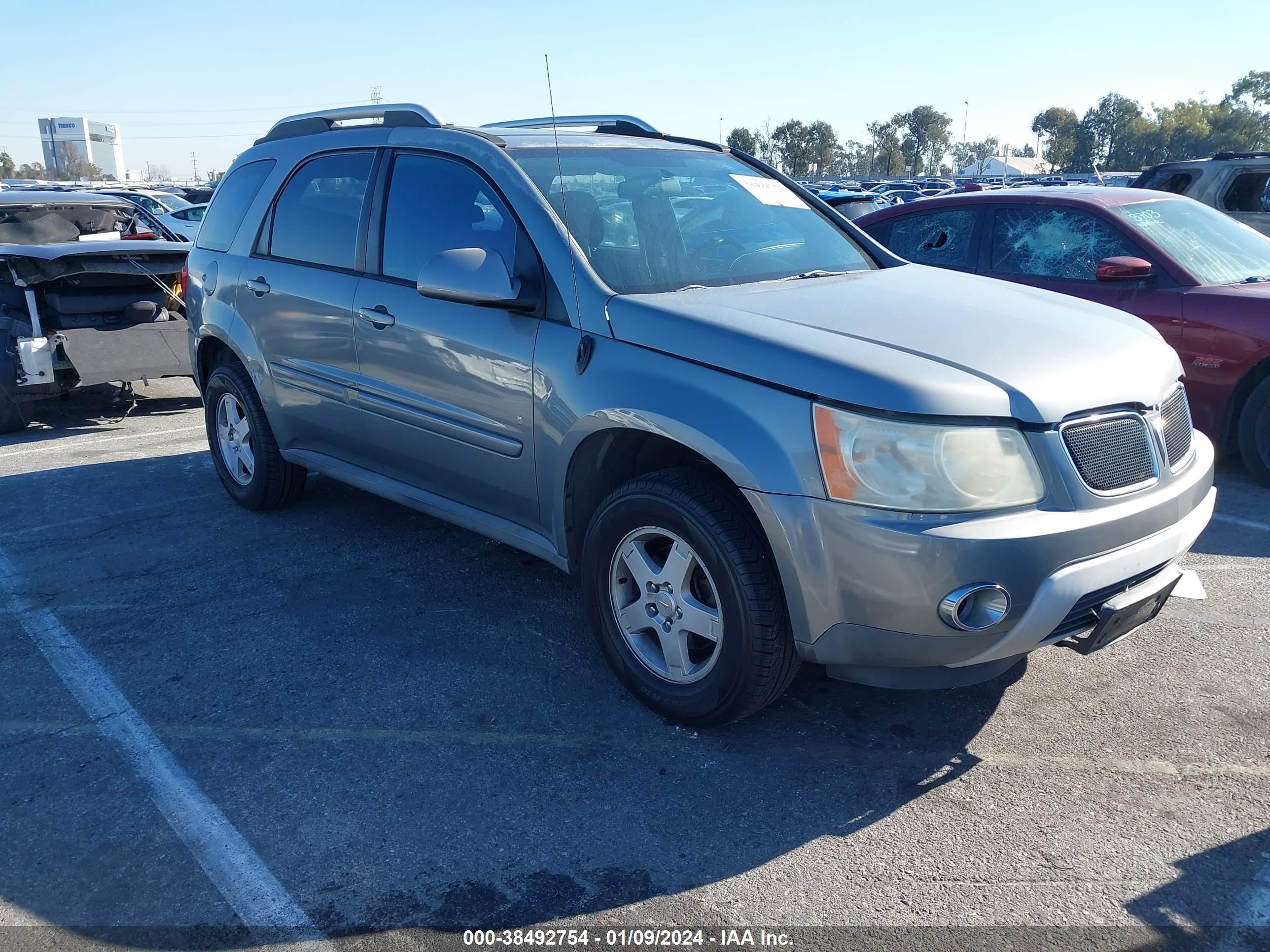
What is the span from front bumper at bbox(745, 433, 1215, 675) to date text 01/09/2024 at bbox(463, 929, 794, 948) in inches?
31.4

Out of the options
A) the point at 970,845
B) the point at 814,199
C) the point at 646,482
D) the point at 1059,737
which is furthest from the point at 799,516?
the point at 814,199

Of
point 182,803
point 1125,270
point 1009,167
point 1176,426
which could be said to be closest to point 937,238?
point 1125,270

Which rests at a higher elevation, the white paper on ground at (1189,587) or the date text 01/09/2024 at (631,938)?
the white paper on ground at (1189,587)

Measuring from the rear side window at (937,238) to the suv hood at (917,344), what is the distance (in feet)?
10.0

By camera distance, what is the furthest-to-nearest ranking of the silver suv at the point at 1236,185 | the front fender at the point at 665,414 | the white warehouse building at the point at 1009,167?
the white warehouse building at the point at 1009,167 → the silver suv at the point at 1236,185 → the front fender at the point at 665,414

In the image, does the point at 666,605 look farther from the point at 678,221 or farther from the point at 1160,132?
the point at 1160,132

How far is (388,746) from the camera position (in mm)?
3295

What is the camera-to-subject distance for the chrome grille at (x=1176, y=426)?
3277mm

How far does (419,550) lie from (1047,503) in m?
3.11

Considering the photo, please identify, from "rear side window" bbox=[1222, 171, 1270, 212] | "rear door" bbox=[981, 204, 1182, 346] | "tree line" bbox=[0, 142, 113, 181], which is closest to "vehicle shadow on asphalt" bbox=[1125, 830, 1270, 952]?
"rear door" bbox=[981, 204, 1182, 346]

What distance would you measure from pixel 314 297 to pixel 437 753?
2318mm

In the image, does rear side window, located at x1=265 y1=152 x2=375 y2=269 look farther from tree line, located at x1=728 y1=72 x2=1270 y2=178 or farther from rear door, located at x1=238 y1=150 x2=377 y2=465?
tree line, located at x1=728 y1=72 x2=1270 y2=178

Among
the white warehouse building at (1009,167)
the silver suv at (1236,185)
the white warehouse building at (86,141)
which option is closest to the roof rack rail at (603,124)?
the silver suv at (1236,185)

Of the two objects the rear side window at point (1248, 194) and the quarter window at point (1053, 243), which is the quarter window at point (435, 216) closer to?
the quarter window at point (1053, 243)
